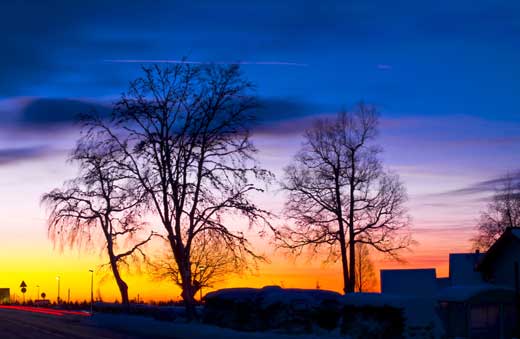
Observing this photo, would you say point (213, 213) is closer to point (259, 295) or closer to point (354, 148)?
point (259, 295)

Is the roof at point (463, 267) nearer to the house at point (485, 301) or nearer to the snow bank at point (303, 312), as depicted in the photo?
the house at point (485, 301)

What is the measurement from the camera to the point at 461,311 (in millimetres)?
36000

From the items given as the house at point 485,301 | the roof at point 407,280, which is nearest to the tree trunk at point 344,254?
the roof at point 407,280

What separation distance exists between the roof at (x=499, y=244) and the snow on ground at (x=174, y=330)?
35.7ft

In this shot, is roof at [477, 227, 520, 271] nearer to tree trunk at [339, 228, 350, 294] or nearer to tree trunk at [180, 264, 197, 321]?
tree trunk at [339, 228, 350, 294]

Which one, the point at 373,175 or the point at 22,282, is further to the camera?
the point at 22,282

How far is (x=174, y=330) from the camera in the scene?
123 feet

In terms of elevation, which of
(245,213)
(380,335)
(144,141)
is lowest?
(380,335)

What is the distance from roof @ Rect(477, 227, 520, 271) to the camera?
3725 cm

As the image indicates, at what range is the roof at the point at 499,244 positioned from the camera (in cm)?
3725

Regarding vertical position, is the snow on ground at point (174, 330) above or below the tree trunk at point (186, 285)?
below

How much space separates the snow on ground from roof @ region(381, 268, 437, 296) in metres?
10.8

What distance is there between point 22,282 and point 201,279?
72.6 feet

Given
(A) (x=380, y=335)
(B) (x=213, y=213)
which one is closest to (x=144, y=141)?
(B) (x=213, y=213)
